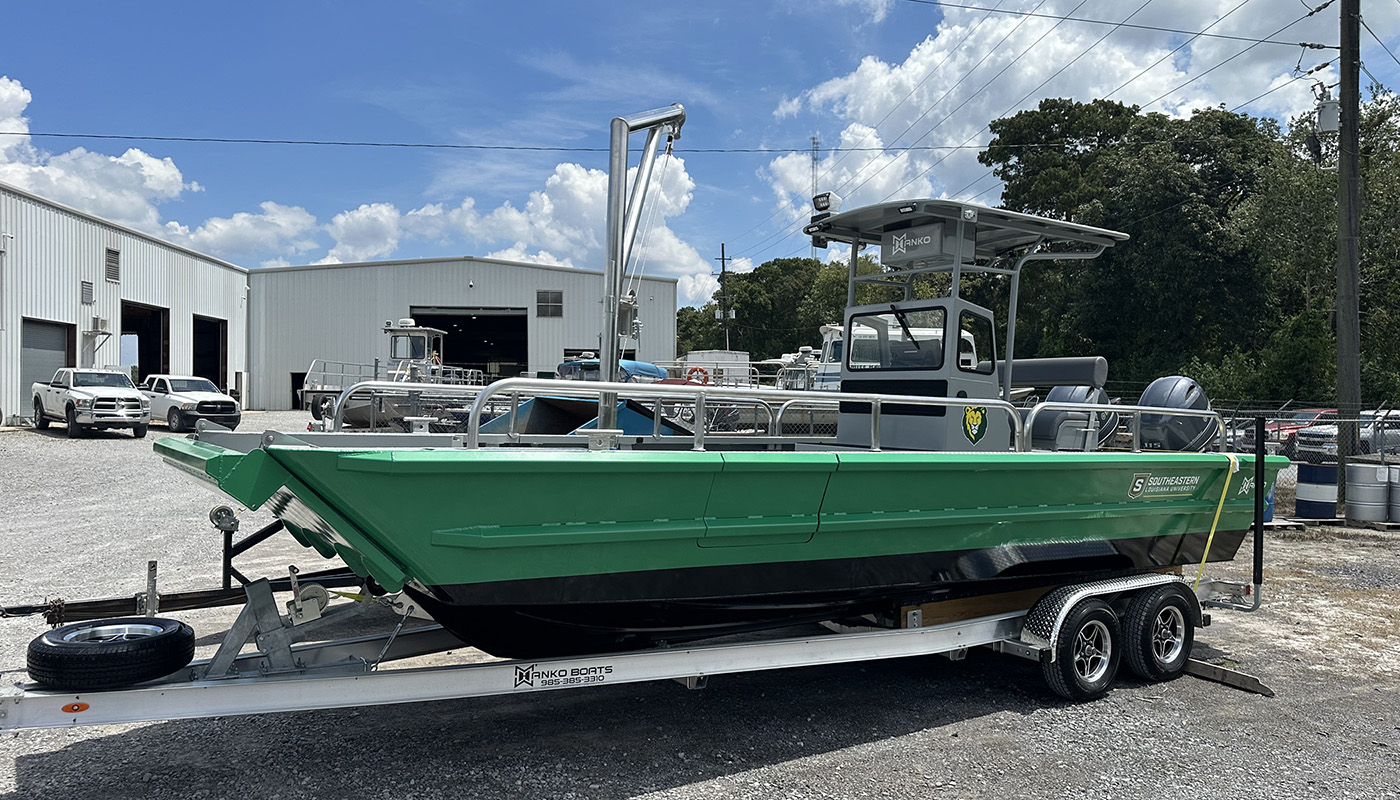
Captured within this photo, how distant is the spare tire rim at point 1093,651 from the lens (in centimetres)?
507

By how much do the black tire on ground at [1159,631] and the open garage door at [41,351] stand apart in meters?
27.8

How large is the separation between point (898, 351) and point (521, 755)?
3.36 m

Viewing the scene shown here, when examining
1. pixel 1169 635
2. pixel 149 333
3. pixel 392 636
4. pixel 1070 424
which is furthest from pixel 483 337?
pixel 392 636

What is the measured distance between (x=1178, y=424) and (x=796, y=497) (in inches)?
135

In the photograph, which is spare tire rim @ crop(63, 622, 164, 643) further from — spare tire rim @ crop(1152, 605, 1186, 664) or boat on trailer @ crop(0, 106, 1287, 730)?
spare tire rim @ crop(1152, 605, 1186, 664)

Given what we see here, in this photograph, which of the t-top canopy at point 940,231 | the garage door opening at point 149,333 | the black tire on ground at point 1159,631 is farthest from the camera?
the garage door opening at point 149,333

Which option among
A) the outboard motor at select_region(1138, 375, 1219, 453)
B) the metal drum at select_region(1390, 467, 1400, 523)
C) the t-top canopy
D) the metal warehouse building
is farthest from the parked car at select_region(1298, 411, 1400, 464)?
the metal warehouse building

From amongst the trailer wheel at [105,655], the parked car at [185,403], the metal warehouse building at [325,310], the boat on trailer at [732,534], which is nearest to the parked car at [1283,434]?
the boat on trailer at [732,534]

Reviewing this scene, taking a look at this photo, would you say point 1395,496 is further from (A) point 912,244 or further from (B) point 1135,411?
(A) point 912,244

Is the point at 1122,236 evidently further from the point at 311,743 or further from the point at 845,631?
the point at 311,743

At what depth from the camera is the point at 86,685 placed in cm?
328


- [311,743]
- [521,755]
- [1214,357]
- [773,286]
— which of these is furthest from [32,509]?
[773,286]

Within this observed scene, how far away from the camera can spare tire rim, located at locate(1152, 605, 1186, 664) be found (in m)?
5.45

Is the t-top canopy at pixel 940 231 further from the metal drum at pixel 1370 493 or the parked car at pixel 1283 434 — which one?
the parked car at pixel 1283 434
